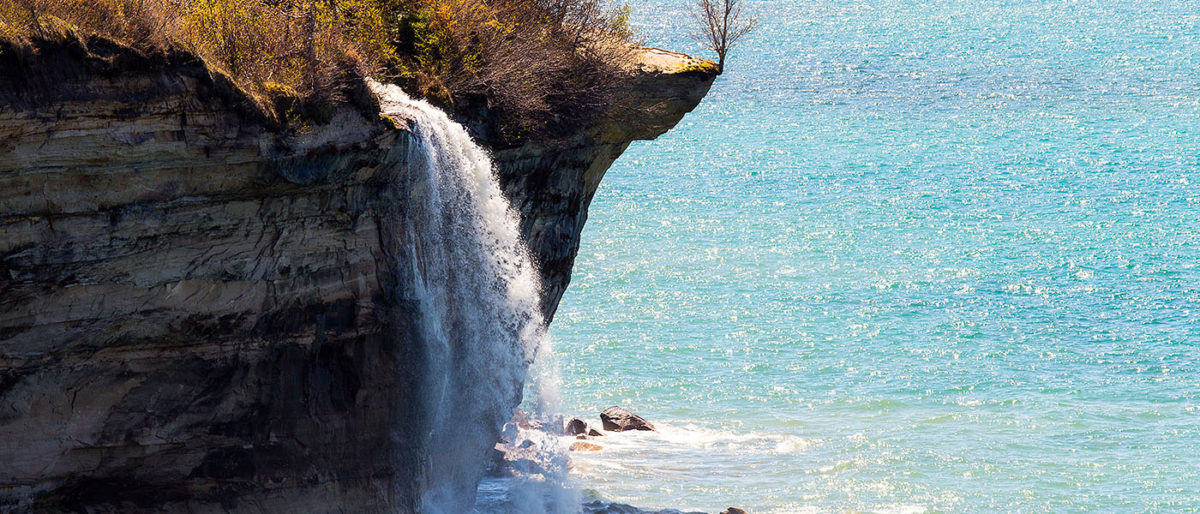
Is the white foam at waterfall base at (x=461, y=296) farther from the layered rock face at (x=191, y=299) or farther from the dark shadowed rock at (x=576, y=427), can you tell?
the dark shadowed rock at (x=576, y=427)

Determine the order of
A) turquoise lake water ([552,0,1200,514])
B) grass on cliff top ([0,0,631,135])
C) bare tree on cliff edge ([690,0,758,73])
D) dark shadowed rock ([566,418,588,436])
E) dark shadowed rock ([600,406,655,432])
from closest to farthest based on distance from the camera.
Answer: grass on cliff top ([0,0,631,135]) → bare tree on cliff edge ([690,0,758,73]) → turquoise lake water ([552,0,1200,514]) → dark shadowed rock ([566,418,588,436]) → dark shadowed rock ([600,406,655,432])

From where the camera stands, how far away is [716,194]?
Result: 148 ft

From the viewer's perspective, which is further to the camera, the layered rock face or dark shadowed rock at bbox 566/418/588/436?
dark shadowed rock at bbox 566/418/588/436

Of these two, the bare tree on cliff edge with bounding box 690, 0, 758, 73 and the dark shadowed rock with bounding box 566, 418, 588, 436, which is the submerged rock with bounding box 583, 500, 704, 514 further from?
the bare tree on cliff edge with bounding box 690, 0, 758, 73

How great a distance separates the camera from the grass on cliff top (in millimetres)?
12859

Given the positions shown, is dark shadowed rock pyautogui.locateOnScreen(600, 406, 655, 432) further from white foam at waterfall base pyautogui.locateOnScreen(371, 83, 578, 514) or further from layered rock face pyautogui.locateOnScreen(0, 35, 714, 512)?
layered rock face pyautogui.locateOnScreen(0, 35, 714, 512)

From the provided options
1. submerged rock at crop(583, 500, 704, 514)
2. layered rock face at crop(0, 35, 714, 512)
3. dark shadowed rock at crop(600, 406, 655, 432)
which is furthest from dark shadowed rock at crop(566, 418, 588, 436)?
layered rock face at crop(0, 35, 714, 512)

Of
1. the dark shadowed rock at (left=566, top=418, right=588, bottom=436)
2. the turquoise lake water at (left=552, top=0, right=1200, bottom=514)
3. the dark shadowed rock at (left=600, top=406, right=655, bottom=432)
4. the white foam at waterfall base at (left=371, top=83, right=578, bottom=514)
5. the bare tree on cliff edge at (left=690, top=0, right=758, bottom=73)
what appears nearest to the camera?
the white foam at waterfall base at (left=371, top=83, right=578, bottom=514)

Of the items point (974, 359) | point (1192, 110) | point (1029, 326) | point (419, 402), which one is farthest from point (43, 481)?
point (1192, 110)

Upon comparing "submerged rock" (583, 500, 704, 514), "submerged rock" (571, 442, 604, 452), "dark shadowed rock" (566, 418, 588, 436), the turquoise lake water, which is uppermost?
the turquoise lake water

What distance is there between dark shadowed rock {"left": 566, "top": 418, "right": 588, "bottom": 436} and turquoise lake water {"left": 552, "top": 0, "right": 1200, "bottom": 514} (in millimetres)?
514

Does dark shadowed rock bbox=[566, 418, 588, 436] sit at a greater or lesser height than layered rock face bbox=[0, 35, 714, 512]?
lesser

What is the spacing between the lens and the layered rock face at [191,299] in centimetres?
1264

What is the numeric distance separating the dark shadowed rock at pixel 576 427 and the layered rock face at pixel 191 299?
7.57m
